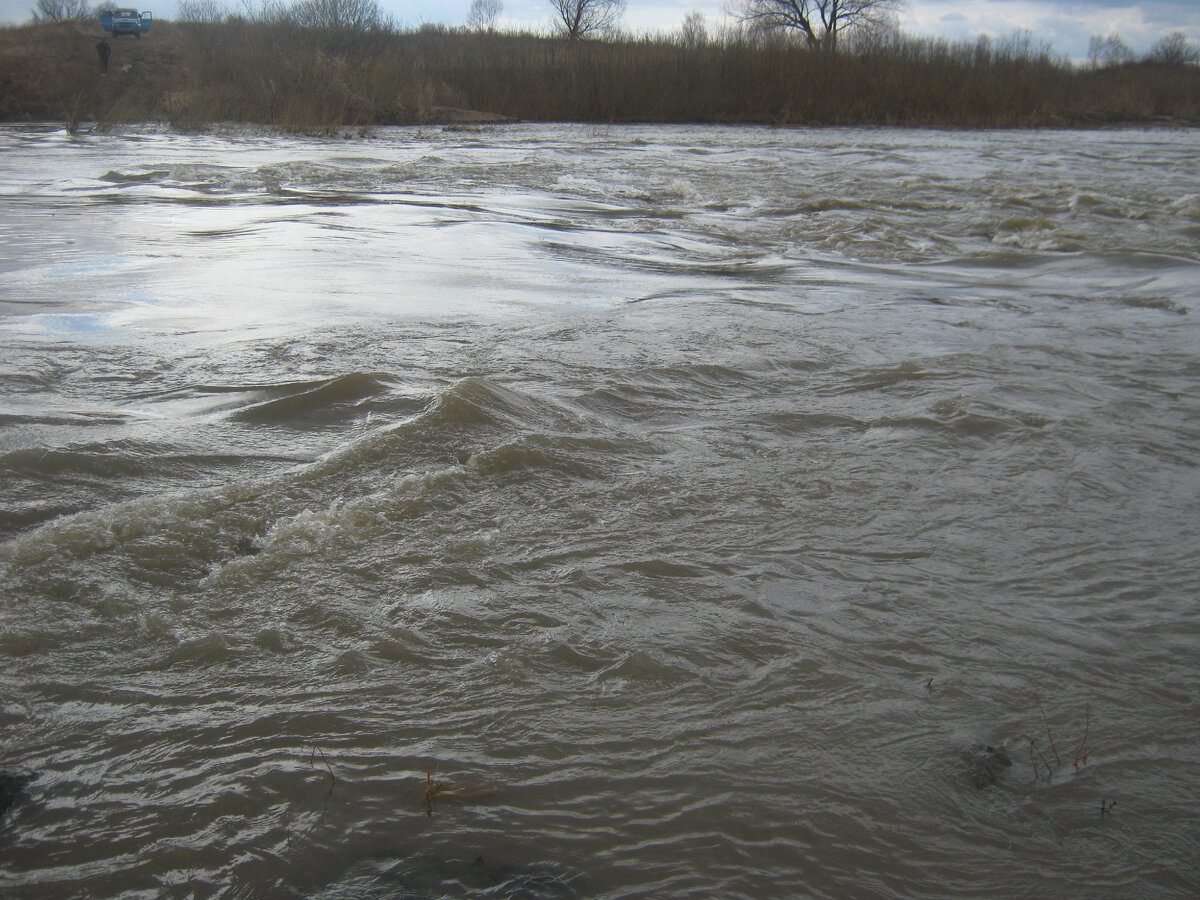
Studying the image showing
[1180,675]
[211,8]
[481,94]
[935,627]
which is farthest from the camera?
[211,8]

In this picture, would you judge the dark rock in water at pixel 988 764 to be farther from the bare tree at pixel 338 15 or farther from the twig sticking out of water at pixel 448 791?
the bare tree at pixel 338 15

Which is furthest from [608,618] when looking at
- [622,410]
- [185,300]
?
[185,300]

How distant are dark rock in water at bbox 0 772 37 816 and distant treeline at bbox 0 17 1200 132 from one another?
1903 centimetres

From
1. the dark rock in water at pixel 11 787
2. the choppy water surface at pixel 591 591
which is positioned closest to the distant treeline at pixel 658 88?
the choppy water surface at pixel 591 591

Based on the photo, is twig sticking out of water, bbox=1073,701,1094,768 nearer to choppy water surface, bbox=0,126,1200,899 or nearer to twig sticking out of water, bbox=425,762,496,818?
choppy water surface, bbox=0,126,1200,899

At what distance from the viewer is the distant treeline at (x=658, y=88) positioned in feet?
67.0

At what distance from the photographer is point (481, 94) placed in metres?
22.4

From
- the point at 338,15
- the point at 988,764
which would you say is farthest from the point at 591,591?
the point at 338,15

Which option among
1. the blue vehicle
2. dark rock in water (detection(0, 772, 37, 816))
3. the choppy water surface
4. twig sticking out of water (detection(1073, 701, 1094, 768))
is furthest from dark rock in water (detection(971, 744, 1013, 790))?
the blue vehicle

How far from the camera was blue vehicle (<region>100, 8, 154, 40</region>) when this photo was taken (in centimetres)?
3338

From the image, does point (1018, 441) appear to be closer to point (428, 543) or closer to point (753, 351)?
point (753, 351)

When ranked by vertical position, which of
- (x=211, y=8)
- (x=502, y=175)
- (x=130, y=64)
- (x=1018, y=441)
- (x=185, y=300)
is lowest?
(x=1018, y=441)

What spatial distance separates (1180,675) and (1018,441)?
1.31 m

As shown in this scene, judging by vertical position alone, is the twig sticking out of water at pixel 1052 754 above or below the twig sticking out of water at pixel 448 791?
above
